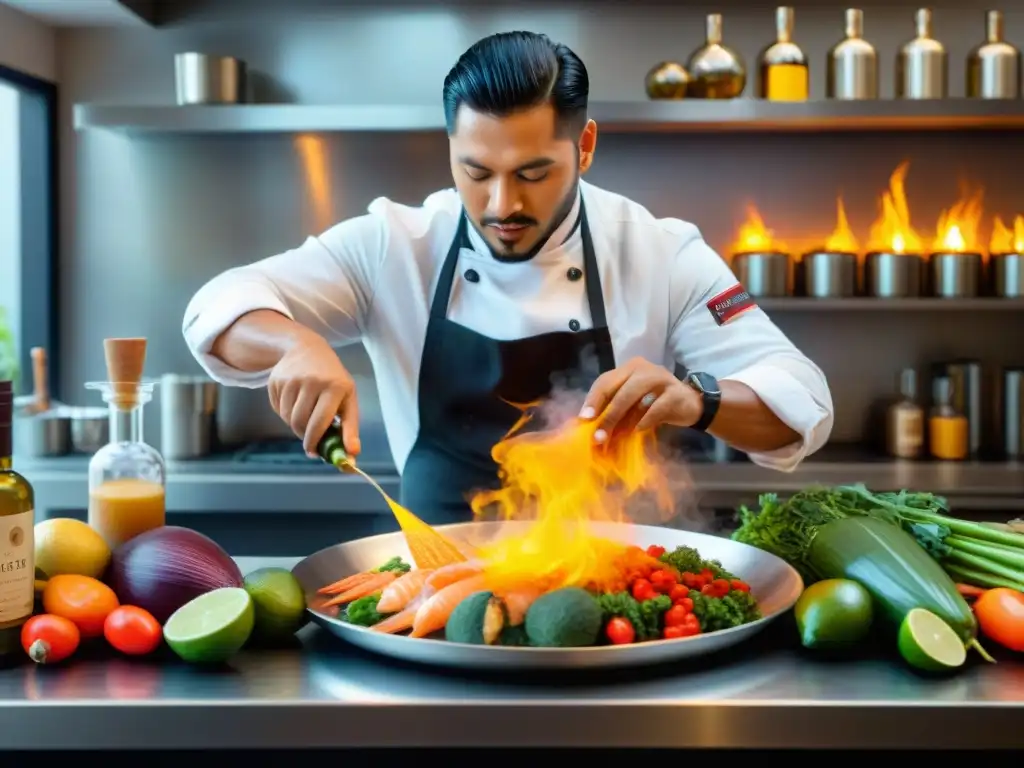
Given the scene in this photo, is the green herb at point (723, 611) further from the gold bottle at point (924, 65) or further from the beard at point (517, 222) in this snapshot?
the gold bottle at point (924, 65)

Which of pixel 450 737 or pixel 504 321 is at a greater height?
pixel 504 321

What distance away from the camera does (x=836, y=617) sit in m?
1.24

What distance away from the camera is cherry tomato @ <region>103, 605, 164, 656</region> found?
4.05 feet

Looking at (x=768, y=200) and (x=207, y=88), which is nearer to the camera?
(x=207, y=88)

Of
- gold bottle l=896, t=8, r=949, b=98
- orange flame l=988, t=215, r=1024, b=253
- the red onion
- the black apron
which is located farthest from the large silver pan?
orange flame l=988, t=215, r=1024, b=253

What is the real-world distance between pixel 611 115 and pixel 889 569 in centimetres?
220

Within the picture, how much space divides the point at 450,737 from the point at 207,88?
2.79m

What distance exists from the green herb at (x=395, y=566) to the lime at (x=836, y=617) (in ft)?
1.75

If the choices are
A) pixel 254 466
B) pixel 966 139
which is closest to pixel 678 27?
pixel 966 139

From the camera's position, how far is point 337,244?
91.9 inches

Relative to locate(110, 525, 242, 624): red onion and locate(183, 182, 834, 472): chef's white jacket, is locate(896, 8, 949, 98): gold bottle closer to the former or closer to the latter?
locate(183, 182, 834, 472): chef's white jacket

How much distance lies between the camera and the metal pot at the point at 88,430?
3.33m

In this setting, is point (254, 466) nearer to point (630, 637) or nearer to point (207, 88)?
point (207, 88)

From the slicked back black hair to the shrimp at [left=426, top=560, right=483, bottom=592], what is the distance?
31.6 inches
